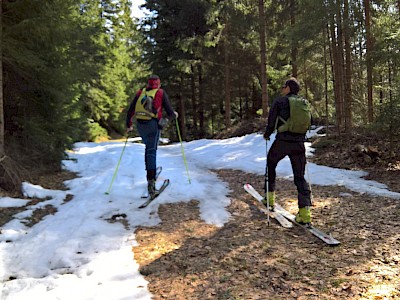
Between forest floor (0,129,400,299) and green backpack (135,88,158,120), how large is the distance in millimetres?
1755

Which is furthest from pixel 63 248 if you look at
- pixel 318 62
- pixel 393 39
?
pixel 318 62

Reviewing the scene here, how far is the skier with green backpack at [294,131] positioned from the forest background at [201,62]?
14.1ft

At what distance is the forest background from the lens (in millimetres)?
7594

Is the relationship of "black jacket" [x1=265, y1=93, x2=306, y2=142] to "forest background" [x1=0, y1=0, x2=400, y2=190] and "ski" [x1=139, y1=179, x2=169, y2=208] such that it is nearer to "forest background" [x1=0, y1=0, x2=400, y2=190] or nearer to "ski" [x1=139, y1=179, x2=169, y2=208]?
"ski" [x1=139, y1=179, x2=169, y2=208]

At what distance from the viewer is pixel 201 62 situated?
21750 millimetres

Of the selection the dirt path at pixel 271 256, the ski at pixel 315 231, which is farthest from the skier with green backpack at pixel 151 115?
the ski at pixel 315 231

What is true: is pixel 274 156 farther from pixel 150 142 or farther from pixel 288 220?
pixel 150 142

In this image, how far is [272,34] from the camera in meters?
18.8

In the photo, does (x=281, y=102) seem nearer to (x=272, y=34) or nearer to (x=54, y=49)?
(x=54, y=49)

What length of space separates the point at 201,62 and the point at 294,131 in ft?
56.7

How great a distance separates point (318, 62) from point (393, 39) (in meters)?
9.74

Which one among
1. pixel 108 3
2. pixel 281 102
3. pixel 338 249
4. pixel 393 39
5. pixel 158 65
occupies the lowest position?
pixel 338 249

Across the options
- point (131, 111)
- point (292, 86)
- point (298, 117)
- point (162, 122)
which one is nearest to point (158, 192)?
point (162, 122)

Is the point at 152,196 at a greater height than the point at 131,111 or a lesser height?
lesser
